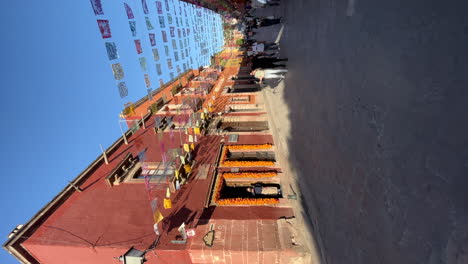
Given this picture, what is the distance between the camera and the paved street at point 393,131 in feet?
6.56

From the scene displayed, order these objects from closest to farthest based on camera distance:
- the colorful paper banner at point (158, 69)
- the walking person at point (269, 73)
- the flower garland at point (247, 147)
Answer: the walking person at point (269, 73) → the colorful paper banner at point (158, 69) → the flower garland at point (247, 147)

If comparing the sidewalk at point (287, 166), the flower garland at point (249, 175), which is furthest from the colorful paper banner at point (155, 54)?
the flower garland at point (249, 175)

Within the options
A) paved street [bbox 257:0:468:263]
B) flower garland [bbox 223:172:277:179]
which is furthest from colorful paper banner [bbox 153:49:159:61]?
paved street [bbox 257:0:468:263]

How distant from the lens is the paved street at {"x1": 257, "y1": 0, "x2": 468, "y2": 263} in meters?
2.00

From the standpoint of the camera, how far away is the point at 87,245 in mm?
7402

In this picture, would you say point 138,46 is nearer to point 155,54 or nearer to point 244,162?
point 155,54

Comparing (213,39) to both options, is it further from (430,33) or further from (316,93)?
(430,33)

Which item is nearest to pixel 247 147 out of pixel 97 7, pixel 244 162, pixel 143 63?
pixel 244 162

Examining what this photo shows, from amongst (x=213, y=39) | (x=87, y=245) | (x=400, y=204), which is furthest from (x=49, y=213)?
(x=213, y=39)

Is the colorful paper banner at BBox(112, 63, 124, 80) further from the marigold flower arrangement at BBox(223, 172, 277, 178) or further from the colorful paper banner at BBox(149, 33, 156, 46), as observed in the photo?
the marigold flower arrangement at BBox(223, 172, 277, 178)

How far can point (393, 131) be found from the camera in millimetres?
2805

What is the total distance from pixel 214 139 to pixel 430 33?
11.2m

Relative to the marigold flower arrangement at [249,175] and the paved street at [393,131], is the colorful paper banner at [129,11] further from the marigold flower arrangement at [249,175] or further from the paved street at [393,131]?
the marigold flower arrangement at [249,175]

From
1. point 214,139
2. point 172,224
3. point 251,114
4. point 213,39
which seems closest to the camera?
point 172,224
